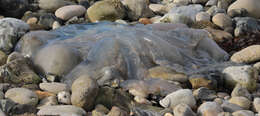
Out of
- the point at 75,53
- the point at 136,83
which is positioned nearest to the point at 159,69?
the point at 136,83

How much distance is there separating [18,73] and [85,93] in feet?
4.33

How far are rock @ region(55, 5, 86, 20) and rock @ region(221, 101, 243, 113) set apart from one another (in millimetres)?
5164

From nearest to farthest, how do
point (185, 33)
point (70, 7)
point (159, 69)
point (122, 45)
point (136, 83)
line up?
point (136, 83) → point (159, 69) → point (122, 45) → point (185, 33) → point (70, 7)

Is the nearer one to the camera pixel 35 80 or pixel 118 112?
pixel 118 112

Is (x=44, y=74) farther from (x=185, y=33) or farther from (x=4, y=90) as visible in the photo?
(x=185, y=33)

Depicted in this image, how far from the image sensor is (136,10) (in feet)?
29.5

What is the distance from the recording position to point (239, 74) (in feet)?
16.1

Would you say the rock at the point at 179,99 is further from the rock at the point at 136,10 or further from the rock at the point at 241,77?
the rock at the point at 136,10

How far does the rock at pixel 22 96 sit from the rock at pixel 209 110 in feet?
5.89

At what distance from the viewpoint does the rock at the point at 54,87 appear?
175 inches

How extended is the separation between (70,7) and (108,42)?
3.44 metres

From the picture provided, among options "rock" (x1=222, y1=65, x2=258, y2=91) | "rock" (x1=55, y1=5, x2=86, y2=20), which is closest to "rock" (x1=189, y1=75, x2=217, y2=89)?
"rock" (x1=222, y1=65, x2=258, y2=91)

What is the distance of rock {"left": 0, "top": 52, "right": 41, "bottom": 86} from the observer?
4.68m

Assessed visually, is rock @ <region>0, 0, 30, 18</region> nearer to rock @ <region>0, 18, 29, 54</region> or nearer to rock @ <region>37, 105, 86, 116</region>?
rock @ <region>0, 18, 29, 54</region>
